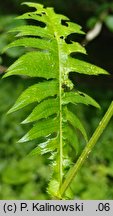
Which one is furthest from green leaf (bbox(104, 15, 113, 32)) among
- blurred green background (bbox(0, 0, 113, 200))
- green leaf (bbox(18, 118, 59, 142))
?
green leaf (bbox(18, 118, 59, 142))

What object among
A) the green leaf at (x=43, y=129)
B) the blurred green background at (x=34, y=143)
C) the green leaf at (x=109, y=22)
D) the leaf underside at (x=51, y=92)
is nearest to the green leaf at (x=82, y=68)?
the leaf underside at (x=51, y=92)

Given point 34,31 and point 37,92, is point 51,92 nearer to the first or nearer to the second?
point 37,92

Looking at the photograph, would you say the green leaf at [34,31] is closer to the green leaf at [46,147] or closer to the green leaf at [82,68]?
the green leaf at [82,68]

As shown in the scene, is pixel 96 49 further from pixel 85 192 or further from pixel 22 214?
pixel 22 214

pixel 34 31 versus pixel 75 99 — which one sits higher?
pixel 34 31

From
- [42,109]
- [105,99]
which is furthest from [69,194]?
[105,99]

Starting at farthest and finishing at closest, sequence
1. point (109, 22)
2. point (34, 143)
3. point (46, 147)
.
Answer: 1. point (34, 143)
2. point (109, 22)
3. point (46, 147)

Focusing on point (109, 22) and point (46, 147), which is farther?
point (109, 22)

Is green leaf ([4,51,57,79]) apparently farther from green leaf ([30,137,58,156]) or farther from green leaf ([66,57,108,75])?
green leaf ([30,137,58,156])

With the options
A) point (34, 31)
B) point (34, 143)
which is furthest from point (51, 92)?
point (34, 143)
